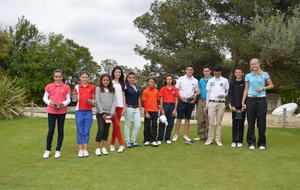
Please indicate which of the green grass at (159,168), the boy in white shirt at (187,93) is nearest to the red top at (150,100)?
the boy in white shirt at (187,93)

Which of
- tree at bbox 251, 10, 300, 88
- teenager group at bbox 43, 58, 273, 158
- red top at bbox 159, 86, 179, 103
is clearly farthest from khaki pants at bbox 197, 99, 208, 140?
tree at bbox 251, 10, 300, 88

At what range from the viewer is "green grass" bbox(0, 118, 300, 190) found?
4074 millimetres

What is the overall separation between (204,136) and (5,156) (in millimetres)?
4429

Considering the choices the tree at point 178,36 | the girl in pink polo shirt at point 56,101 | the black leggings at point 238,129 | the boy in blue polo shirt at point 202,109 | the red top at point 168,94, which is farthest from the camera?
the tree at point 178,36

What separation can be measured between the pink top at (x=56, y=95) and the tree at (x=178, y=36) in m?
15.3

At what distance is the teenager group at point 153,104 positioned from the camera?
5.88 meters

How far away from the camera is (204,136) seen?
25.0ft

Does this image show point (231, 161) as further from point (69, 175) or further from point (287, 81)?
point (287, 81)

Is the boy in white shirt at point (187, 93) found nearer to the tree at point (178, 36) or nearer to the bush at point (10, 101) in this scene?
the bush at point (10, 101)

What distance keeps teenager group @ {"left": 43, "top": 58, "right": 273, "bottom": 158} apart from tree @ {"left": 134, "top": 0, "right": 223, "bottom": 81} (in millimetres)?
13259

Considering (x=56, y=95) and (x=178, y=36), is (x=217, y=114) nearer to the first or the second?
(x=56, y=95)

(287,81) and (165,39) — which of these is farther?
(165,39)

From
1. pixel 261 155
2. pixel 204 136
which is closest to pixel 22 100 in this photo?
pixel 204 136

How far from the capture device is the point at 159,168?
16.2 feet
